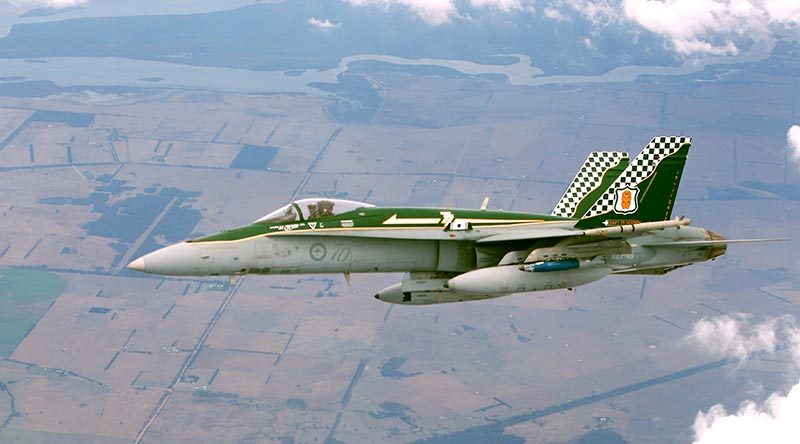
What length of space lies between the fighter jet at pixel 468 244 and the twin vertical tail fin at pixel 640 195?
0.12 ft

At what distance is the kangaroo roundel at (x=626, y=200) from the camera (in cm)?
4431

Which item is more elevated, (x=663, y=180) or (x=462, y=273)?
(x=663, y=180)

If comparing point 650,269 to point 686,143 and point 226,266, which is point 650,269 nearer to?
point 686,143

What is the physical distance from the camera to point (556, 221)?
144ft

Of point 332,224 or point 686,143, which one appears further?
point 686,143

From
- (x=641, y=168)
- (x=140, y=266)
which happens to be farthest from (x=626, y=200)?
(x=140, y=266)

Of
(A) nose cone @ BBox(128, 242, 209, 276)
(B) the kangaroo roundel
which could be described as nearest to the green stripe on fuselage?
(A) nose cone @ BBox(128, 242, 209, 276)

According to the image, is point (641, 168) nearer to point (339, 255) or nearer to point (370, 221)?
point (370, 221)

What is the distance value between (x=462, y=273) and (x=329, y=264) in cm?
483

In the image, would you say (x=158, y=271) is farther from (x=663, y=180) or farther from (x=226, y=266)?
(x=663, y=180)

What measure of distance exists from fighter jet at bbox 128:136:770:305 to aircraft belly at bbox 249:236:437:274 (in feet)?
0.11

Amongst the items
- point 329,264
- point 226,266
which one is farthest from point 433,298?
point 226,266

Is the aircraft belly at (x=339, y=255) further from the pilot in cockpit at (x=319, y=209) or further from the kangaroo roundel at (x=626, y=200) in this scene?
the kangaroo roundel at (x=626, y=200)

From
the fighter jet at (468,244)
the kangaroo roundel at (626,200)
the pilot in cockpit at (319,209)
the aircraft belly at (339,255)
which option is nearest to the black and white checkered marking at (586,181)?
the fighter jet at (468,244)
